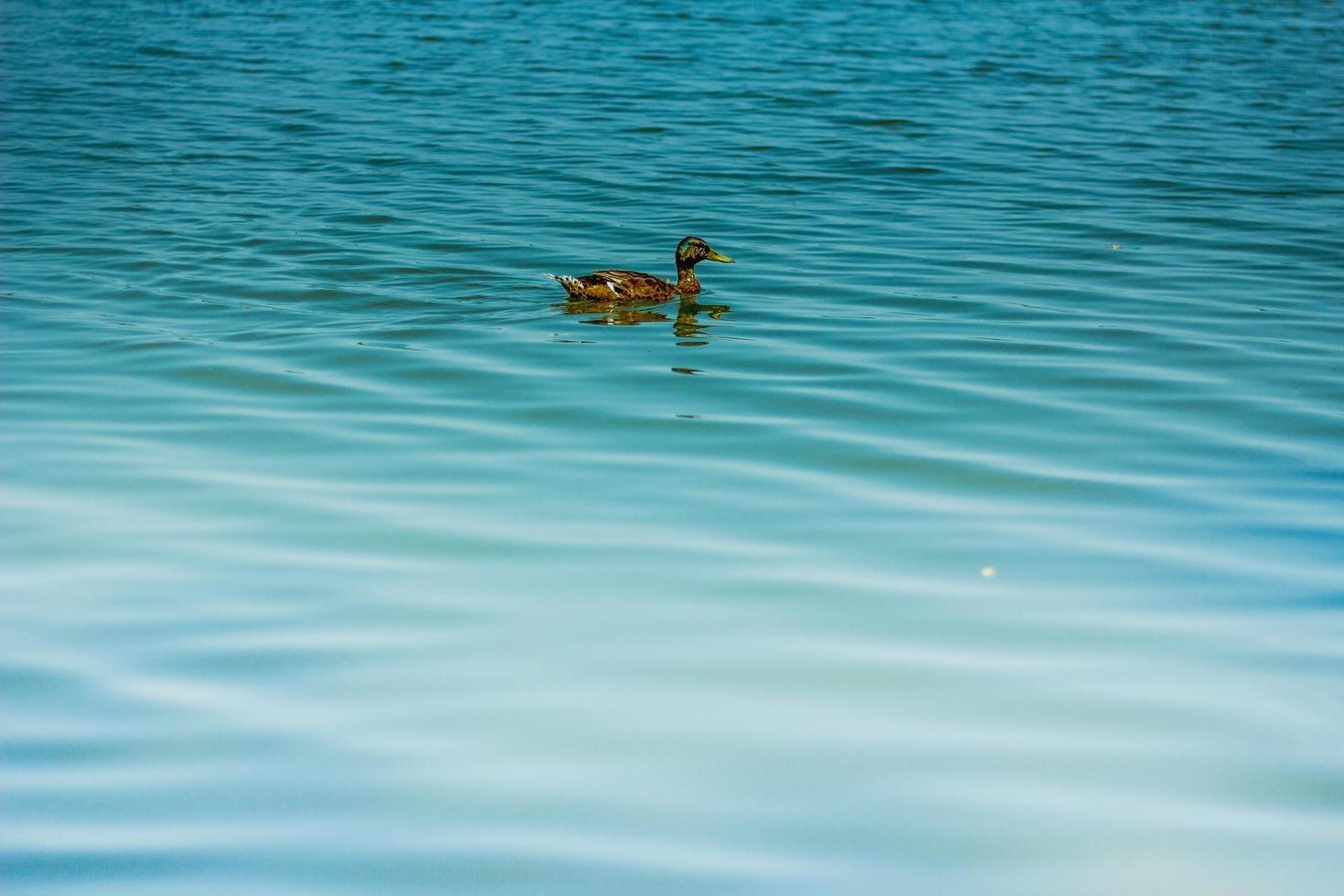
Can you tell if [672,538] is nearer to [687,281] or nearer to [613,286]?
[613,286]

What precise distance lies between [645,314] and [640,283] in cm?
31

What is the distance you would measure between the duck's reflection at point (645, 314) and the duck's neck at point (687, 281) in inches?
13.5

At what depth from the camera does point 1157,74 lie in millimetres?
26172

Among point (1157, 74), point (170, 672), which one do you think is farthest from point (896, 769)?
point (1157, 74)

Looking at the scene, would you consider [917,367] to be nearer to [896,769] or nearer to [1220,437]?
[1220,437]

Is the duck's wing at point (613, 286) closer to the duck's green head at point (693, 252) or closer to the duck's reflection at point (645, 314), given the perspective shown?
the duck's reflection at point (645, 314)

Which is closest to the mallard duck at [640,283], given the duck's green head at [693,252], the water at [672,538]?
the duck's green head at [693,252]

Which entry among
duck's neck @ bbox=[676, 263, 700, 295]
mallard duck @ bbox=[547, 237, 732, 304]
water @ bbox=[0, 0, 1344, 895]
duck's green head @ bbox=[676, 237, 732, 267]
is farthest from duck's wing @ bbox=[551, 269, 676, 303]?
duck's green head @ bbox=[676, 237, 732, 267]

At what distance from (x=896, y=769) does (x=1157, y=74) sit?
24028mm

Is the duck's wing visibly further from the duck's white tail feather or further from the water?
the water

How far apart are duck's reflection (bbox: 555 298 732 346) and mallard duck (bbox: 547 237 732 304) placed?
0.08 m

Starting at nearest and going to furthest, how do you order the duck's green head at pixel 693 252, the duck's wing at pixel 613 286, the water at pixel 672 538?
the water at pixel 672 538, the duck's wing at pixel 613 286, the duck's green head at pixel 693 252

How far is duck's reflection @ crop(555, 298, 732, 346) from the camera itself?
37.6 feet

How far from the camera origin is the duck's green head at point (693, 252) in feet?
41.5
